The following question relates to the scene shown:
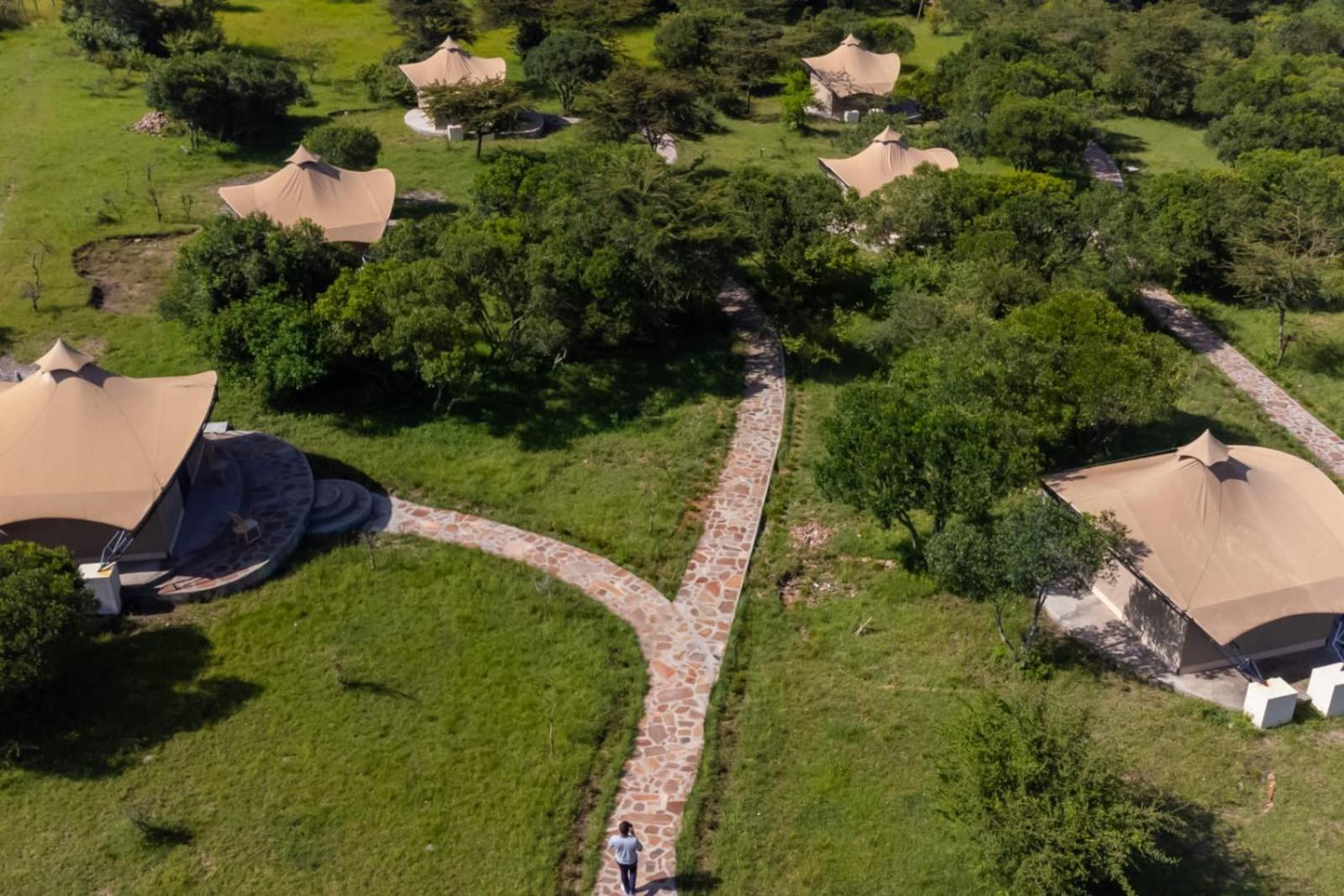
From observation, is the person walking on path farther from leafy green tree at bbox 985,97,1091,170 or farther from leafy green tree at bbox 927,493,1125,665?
leafy green tree at bbox 985,97,1091,170

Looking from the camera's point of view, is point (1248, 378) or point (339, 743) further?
point (1248, 378)

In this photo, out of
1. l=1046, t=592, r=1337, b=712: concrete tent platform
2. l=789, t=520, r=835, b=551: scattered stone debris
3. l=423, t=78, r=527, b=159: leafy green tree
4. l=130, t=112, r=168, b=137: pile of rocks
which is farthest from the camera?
l=130, t=112, r=168, b=137: pile of rocks

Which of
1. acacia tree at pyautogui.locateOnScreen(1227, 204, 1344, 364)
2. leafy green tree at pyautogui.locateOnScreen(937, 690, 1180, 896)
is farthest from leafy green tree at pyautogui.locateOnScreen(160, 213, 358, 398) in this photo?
acacia tree at pyautogui.locateOnScreen(1227, 204, 1344, 364)

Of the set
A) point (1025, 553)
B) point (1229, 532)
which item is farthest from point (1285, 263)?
point (1025, 553)

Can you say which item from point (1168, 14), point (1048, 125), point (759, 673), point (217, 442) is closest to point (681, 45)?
point (1048, 125)

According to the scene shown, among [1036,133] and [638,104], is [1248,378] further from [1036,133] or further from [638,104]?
[638,104]
